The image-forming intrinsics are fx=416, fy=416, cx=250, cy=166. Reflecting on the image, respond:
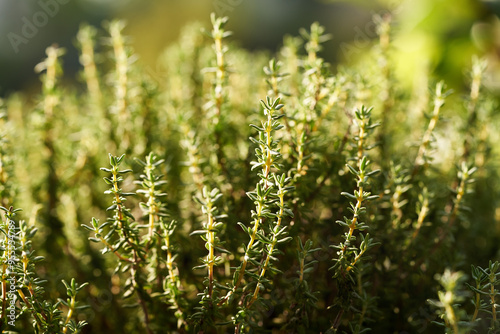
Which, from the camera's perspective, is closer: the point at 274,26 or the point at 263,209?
the point at 263,209

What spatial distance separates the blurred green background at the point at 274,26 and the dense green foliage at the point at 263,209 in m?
0.22

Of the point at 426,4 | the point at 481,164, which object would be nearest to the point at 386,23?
the point at 481,164

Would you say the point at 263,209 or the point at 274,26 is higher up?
the point at 274,26

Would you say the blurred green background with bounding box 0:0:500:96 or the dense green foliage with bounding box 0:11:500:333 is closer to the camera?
the dense green foliage with bounding box 0:11:500:333

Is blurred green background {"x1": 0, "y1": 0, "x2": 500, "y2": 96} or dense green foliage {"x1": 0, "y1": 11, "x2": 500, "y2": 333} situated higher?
blurred green background {"x1": 0, "y1": 0, "x2": 500, "y2": 96}

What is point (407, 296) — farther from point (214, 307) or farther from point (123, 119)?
point (123, 119)

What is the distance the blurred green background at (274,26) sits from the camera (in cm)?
155

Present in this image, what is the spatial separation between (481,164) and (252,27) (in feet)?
26.5

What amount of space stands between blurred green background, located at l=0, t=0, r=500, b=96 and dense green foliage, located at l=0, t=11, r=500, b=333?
0.22 meters

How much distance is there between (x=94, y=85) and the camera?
99 cm

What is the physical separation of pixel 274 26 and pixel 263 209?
9.72 metres

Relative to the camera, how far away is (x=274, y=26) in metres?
9.63

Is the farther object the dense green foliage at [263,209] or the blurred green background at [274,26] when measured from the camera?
the blurred green background at [274,26]

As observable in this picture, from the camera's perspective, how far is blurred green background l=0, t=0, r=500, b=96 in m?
1.55
